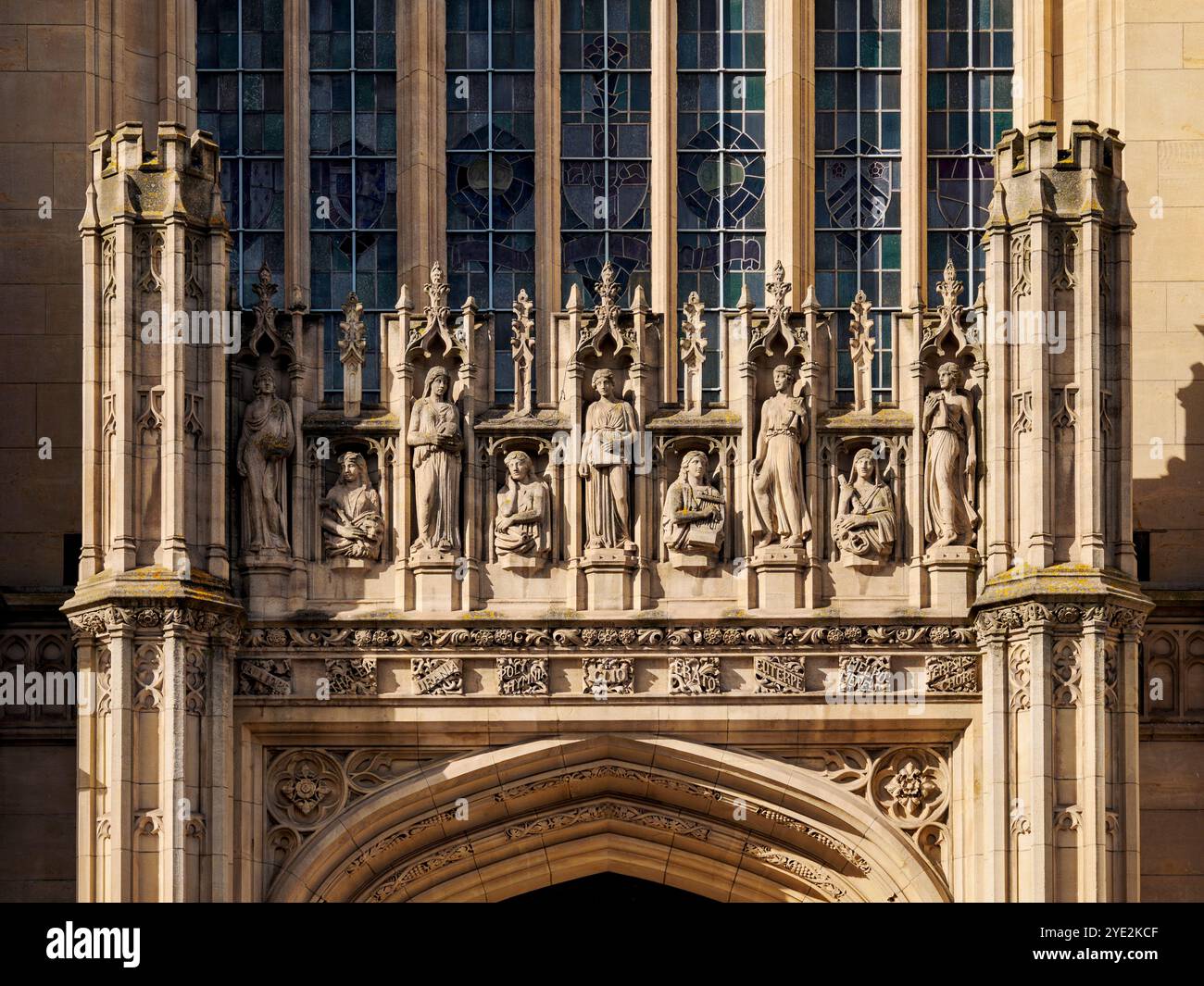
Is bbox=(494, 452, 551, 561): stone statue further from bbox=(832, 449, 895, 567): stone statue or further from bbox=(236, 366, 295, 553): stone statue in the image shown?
bbox=(832, 449, 895, 567): stone statue

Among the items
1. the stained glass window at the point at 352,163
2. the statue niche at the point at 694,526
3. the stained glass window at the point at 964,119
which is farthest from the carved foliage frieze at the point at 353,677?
the stained glass window at the point at 964,119

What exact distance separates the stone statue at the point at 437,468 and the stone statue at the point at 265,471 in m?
0.98

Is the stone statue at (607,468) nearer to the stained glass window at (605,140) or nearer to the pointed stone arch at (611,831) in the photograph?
the pointed stone arch at (611,831)

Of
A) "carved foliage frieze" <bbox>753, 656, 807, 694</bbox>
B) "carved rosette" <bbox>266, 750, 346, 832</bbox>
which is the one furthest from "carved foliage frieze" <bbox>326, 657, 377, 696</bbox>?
"carved foliage frieze" <bbox>753, 656, 807, 694</bbox>

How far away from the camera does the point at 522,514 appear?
27.8m

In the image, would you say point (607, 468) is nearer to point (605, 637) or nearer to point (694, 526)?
point (694, 526)

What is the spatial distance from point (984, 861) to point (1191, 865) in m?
2.18

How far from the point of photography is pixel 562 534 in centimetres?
2794

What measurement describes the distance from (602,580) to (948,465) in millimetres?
2753

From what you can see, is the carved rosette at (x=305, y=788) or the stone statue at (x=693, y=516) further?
the stone statue at (x=693, y=516)

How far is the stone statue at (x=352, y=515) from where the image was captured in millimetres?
27812

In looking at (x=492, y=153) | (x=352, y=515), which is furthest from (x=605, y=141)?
(x=352, y=515)

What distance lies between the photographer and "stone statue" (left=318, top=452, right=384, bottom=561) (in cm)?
2781

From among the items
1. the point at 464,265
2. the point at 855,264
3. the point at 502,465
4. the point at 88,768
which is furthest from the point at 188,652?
the point at 855,264
